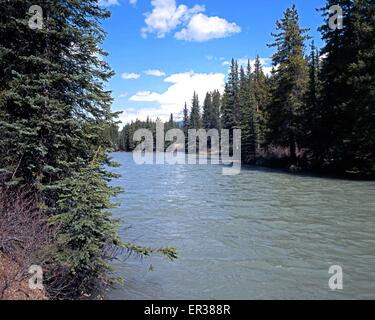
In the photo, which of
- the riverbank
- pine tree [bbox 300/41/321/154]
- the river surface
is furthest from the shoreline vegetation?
pine tree [bbox 300/41/321/154]

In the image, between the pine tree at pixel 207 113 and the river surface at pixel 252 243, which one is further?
the pine tree at pixel 207 113

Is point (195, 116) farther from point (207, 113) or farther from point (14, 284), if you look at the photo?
point (14, 284)

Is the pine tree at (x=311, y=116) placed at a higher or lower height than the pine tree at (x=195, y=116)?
lower

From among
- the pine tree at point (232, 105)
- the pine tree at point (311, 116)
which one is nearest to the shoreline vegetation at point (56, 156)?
the pine tree at point (311, 116)

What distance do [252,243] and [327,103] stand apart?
73.2ft

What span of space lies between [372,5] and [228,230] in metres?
22.4

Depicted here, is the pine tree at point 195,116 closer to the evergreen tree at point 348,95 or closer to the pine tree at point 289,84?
the pine tree at point 289,84

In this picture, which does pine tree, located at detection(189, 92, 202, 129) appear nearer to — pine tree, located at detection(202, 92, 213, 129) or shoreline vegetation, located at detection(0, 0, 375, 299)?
pine tree, located at detection(202, 92, 213, 129)

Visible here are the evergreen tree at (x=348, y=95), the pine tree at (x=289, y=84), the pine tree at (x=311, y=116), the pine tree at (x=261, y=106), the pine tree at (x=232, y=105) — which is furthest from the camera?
the pine tree at (x=232, y=105)

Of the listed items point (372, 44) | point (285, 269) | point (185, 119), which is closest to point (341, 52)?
point (372, 44)

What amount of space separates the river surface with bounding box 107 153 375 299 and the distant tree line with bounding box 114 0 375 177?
691 centimetres

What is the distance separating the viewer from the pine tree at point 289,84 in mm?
37062

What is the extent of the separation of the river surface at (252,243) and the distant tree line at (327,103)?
6.91 metres

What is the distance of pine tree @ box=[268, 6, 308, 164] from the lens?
37.1 meters
